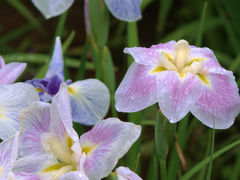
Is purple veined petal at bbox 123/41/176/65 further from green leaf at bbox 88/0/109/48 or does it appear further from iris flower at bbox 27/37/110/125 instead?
green leaf at bbox 88/0/109/48

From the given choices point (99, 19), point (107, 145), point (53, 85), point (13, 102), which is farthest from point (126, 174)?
point (99, 19)

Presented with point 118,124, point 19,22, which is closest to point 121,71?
point 19,22

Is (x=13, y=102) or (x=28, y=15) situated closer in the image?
(x=13, y=102)

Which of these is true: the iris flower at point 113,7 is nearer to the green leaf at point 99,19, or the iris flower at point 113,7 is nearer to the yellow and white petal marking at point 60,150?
the green leaf at point 99,19

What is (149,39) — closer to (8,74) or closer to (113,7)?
(113,7)

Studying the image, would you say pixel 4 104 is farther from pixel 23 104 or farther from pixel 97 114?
pixel 97 114

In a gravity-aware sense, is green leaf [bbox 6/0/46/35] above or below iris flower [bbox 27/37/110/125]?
below

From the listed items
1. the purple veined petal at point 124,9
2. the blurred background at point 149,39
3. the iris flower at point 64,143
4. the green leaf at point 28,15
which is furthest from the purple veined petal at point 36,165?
the green leaf at point 28,15

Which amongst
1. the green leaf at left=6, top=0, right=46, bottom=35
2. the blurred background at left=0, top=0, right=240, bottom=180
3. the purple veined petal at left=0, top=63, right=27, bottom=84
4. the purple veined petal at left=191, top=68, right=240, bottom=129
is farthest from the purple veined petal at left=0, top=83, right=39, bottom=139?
the green leaf at left=6, top=0, right=46, bottom=35

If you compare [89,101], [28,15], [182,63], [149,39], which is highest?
[182,63]
